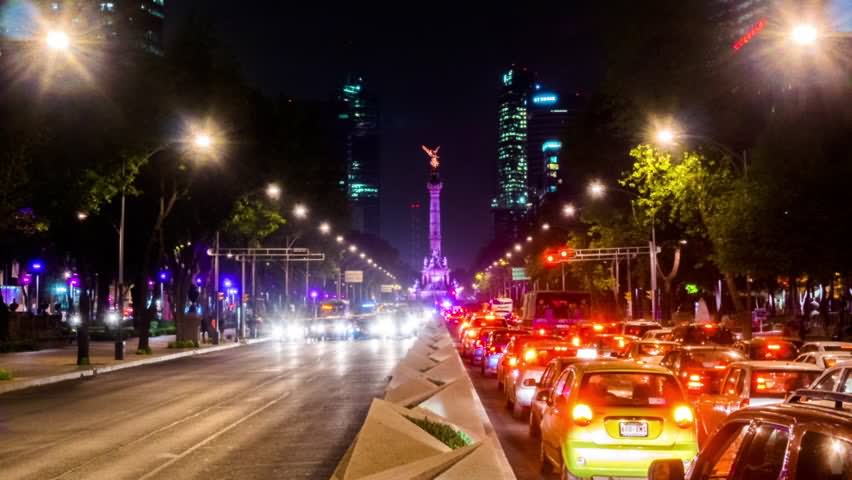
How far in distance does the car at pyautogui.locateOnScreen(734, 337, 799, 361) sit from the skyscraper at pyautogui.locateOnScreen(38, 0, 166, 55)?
21.6 meters

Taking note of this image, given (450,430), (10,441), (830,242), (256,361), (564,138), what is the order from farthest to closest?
(564,138) < (256,361) < (830,242) < (10,441) < (450,430)

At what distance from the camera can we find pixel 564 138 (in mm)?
78312

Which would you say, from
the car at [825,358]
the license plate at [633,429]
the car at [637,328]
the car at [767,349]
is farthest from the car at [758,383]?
the car at [637,328]

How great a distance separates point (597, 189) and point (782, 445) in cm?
5864

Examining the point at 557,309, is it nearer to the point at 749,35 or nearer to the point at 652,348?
the point at 749,35

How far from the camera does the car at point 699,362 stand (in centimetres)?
1895

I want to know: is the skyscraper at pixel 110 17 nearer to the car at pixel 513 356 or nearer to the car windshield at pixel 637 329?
the car at pixel 513 356

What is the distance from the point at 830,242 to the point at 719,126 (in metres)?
10.8

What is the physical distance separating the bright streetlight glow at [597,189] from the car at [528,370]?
38.7 metres

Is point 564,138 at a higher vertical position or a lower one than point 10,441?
higher

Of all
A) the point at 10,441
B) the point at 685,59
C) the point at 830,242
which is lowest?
the point at 10,441

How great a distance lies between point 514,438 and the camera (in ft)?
58.6

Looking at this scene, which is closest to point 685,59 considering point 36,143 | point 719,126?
point 719,126

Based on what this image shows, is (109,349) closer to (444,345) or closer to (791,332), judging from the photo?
(444,345)
